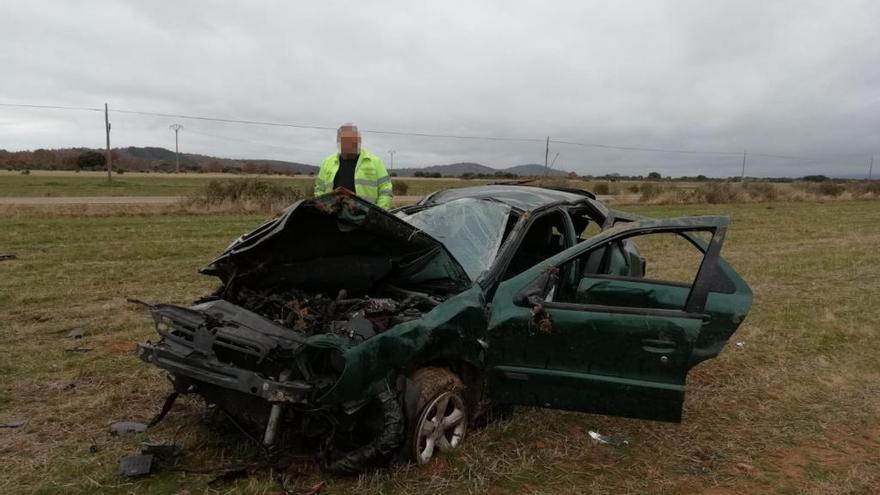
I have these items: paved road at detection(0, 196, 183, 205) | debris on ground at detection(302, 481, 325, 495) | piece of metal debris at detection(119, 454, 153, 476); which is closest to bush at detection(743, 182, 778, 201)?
paved road at detection(0, 196, 183, 205)

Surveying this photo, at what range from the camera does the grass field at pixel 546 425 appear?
3.33 meters

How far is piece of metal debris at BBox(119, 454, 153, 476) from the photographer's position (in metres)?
3.25

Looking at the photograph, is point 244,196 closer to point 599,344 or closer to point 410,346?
point 410,346

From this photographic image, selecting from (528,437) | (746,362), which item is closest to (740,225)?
(746,362)

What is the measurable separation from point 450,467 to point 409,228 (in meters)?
1.40

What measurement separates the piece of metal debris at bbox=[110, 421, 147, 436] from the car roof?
2.75 m

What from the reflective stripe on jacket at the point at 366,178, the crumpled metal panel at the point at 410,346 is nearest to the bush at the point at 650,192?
the reflective stripe on jacket at the point at 366,178

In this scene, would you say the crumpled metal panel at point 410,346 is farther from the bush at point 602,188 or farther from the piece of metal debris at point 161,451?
the bush at point 602,188

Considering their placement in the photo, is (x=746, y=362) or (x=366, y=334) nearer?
(x=366, y=334)

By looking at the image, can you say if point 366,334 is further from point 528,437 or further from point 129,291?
point 129,291

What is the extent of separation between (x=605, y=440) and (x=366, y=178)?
305 centimetres

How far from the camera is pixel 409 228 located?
12.2 feet

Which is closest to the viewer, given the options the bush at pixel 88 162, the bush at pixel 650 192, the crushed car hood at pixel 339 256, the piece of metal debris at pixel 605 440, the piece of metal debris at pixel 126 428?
the crushed car hood at pixel 339 256

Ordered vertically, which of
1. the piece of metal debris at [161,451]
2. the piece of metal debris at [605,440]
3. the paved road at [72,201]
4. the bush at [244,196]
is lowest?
the piece of metal debris at [605,440]
